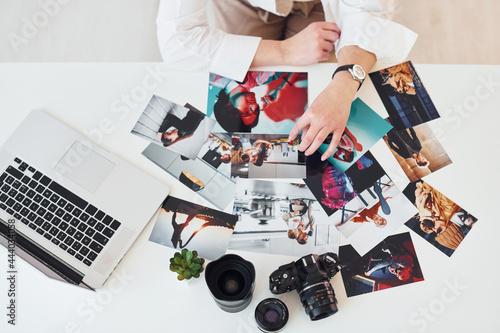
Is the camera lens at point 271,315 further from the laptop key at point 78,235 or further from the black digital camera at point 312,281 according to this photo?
the laptop key at point 78,235

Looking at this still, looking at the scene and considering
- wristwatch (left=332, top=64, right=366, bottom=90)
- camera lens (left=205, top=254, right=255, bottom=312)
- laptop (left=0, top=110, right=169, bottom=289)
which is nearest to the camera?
camera lens (left=205, top=254, right=255, bottom=312)

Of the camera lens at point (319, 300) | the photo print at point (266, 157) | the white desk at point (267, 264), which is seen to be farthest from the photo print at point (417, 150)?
the camera lens at point (319, 300)

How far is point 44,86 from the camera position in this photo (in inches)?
38.7

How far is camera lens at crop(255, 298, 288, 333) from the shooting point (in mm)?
729

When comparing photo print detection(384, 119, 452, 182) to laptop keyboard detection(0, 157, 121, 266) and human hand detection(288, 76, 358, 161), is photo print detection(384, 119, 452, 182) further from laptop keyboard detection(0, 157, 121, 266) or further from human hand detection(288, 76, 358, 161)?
laptop keyboard detection(0, 157, 121, 266)

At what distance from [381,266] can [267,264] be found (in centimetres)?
25

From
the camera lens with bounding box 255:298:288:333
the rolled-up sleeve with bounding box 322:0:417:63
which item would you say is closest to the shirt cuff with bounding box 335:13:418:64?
the rolled-up sleeve with bounding box 322:0:417:63

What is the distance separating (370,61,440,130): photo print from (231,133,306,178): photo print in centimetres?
26

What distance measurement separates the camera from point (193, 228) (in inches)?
33.3

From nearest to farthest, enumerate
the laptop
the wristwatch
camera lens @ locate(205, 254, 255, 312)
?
camera lens @ locate(205, 254, 255, 312) → the laptop → the wristwatch

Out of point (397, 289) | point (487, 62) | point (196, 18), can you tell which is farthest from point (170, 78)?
point (487, 62)

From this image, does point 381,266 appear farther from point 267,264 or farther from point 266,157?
point 266,157

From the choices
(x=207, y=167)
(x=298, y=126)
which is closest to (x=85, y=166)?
(x=207, y=167)

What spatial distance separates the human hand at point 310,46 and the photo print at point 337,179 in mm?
273
